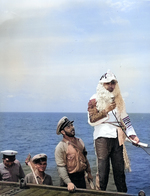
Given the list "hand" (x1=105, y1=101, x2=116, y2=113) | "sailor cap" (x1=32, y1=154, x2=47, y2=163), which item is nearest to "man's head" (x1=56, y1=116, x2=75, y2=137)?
"sailor cap" (x1=32, y1=154, x2=47, y2=163)

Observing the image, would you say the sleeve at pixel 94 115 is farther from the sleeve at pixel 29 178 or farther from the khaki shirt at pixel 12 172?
the khaki shirt at pixel 12 172

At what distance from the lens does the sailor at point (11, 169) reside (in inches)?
197

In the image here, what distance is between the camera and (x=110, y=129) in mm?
4250

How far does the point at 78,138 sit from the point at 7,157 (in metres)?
1.13

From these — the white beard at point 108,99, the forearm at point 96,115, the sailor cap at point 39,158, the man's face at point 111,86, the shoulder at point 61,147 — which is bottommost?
the sailor cap at point 39,158

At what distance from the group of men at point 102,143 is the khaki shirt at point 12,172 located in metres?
0.80

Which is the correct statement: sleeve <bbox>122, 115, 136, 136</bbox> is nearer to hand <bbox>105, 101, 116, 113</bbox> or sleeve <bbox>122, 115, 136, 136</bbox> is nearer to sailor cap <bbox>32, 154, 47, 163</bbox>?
hand <bbox>105, 101, 116, 113</bbox>

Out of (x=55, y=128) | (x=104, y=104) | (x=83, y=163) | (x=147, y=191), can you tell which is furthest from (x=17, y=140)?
(x=147, y=191)

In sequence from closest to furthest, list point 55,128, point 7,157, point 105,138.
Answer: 1. point 105,138
2. point 55,128
3. point 7,157

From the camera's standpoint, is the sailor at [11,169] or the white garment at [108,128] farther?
the sailor at [11,169]

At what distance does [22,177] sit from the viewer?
5035 mm

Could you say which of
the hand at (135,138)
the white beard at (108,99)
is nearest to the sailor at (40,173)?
the white beard at (108,99)

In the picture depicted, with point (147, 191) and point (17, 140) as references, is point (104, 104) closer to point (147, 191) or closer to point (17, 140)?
point (147, 191)

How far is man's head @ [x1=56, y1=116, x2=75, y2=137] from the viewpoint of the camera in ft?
14.7
